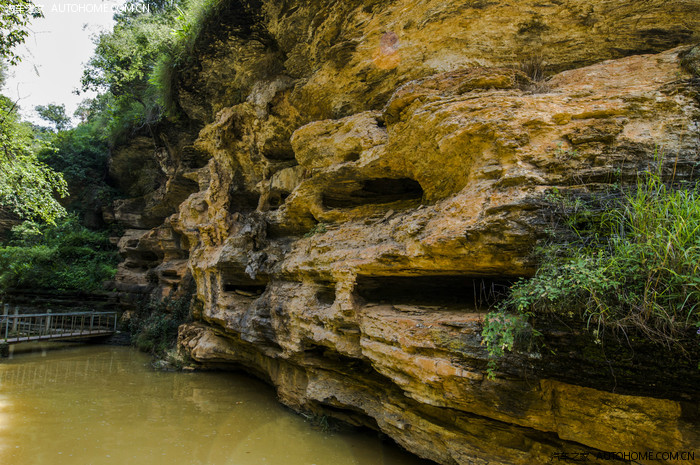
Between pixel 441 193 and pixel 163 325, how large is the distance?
1038cm

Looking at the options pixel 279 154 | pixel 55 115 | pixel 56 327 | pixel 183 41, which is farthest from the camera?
pixel 55 115

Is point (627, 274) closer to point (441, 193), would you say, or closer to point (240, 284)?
point (441, 193)

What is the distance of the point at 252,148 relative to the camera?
902cm

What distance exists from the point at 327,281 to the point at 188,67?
7.03 meters

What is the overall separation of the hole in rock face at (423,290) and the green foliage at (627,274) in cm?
129

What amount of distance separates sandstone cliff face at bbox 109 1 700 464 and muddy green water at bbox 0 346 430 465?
56cm

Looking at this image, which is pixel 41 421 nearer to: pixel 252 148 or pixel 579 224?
pixel 252 148

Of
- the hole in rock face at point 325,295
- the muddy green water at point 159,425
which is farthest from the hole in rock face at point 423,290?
the muddy green water at point 159,425

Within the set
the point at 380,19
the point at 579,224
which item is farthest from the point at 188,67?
the point at 579,224

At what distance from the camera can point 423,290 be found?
5.28 meters

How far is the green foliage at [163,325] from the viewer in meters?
10.8

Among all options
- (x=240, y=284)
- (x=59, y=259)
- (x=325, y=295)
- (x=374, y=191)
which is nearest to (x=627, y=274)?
(x=374, y=191)

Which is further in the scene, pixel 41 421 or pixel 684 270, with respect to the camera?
pixel 41 421

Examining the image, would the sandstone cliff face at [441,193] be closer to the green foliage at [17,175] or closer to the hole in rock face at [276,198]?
the hole in rock face at [276,198]
